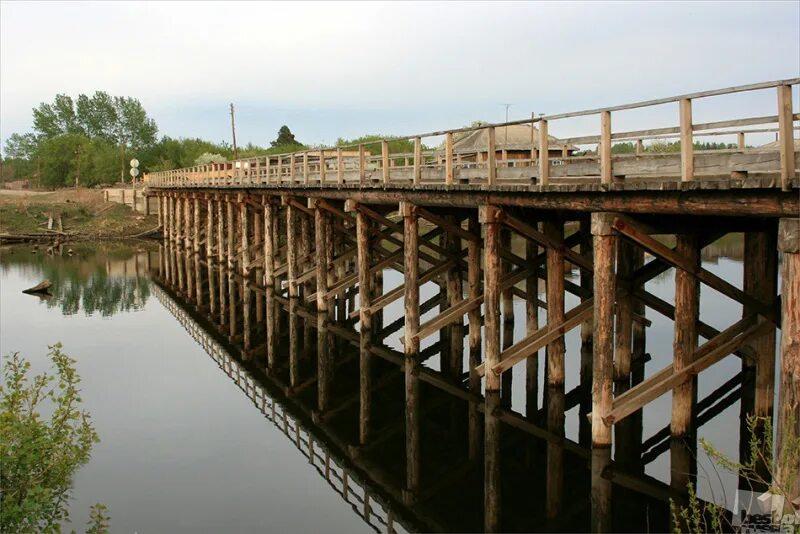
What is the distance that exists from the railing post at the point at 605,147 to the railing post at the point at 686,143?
1.04 metres

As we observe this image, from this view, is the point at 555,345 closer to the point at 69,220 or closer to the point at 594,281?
the point at 594,281

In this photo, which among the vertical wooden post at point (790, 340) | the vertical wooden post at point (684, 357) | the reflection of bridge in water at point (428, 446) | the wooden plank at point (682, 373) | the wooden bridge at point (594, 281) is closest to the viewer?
the vertical wooden post at point (790, 340)

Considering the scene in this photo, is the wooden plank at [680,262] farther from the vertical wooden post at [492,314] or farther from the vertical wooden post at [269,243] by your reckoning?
the vertical wooden post at [269,243]

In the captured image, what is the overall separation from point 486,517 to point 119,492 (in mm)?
4829

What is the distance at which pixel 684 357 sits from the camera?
32.9 ft

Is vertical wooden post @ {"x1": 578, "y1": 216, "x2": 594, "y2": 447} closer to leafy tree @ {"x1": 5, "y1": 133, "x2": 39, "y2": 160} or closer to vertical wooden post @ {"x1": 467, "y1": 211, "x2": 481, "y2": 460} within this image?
vertical wooden post @ {"x1": 467, "y1": 211, "x2": 481, "y2": 460}

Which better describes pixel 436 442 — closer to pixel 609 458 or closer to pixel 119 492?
pixel 609 458

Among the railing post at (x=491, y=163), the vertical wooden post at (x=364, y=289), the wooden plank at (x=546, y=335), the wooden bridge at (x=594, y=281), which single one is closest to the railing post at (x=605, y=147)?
the wooden bridge at (x=594, y=281)

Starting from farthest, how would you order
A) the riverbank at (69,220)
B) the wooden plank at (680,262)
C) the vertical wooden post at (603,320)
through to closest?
the riverbank at (69,220) < the vertical wooden post at (603,320) < the wooden plank at (680,262)

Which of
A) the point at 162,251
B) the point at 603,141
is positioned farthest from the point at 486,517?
the point at 162,251

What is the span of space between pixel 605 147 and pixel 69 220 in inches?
2089

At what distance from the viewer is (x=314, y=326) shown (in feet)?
65.5

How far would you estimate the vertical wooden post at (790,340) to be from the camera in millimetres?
7074

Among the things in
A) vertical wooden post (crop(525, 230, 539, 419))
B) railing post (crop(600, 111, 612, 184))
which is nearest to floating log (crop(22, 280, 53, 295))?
vertical wooden post (crop(525, 230, 539, 419))
